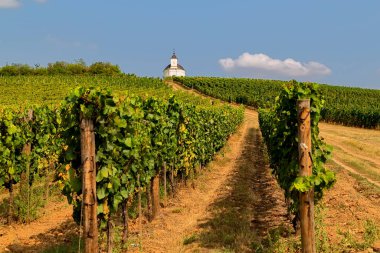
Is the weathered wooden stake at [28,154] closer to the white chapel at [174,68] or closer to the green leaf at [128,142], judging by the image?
the green leaf at [128,142]

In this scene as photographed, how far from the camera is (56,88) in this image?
56.2 metres

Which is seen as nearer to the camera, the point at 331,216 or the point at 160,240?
the point at 160,240

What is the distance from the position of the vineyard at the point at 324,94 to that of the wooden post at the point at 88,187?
52.6m

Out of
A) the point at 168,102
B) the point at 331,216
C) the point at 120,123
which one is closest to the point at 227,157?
the point at 168,102

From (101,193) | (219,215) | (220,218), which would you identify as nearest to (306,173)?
(101,193)

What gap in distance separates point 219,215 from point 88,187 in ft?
18.5

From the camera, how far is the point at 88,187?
550 centimetres

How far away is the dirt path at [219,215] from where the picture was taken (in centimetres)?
836

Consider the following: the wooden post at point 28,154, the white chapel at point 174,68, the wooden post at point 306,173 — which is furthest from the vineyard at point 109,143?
the white chapel at point 174,68

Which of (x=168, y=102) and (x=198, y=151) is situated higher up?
(x=168, y=102)

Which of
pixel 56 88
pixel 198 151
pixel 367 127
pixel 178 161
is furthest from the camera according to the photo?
pixel 56 88

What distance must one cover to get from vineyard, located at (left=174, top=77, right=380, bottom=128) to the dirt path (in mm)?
41909

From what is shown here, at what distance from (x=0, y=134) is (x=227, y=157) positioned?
48.3 feet

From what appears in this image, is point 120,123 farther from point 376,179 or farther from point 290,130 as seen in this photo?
point 376,179
